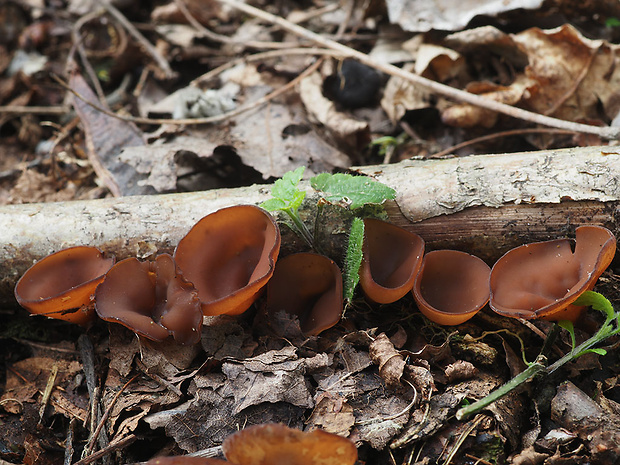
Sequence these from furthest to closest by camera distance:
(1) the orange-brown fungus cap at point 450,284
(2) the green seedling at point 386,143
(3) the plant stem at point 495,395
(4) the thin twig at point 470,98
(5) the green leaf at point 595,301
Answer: (2) the green seedling at point 386,143
(4) the thin twig at point 470,98
(1) the orange-brown fungus cap at point 450,284
(5) the green leaf at point 595,301
(3) the plant stem at point 495,395

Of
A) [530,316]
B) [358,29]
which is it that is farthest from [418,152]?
[530,316]

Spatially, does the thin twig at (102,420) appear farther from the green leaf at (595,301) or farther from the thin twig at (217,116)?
the green leaf at (595,301)

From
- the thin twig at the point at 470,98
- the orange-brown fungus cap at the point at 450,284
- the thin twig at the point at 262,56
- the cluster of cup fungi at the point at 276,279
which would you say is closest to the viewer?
the cluster of cup fungi at the point at 276,279

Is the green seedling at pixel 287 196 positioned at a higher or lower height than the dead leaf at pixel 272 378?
higher

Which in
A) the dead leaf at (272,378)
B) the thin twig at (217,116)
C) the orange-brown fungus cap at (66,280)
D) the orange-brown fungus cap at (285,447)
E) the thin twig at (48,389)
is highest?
the thin twig at (217,116)

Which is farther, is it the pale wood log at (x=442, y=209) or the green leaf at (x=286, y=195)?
the pale wood log at (x=442, y=209)

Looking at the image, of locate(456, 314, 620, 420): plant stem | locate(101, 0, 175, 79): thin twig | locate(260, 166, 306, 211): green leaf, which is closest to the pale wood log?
locate(260, 166, 306, 211): green leaf

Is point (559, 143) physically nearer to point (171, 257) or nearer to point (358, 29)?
point (358, 29)

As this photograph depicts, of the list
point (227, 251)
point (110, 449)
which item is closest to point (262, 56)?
point (227, 251)

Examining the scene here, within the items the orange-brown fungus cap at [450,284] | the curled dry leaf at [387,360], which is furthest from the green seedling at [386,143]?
the curled dry leaf at [387,360]

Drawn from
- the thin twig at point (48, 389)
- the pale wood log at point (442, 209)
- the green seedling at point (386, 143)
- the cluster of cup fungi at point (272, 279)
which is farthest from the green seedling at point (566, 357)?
the thin twig at point (48, 389)
